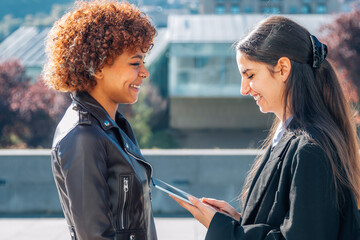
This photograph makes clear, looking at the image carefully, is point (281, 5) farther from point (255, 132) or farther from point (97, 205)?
point (97, 205)

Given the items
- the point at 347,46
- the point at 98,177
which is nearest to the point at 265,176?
the point at 98,177

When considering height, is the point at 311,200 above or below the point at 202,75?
below

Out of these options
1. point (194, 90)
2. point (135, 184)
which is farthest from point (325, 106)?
point (194, 90)

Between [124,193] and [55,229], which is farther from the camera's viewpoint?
[55,229]

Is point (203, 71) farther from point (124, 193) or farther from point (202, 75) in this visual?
point (124, 193)

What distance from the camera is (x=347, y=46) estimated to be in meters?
14.2

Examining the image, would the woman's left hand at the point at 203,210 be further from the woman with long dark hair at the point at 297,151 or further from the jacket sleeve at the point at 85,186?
the jacket sleeve at the point at 85,186

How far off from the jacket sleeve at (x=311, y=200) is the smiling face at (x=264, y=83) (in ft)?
1.09

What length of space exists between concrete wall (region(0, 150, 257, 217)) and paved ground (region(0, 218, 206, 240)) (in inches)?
10.7

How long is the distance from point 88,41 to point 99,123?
356 millimetres

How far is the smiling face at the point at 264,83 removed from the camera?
1927 mm

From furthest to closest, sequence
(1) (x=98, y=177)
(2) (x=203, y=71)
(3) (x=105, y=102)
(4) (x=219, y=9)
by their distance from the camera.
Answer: (4) (x=219, y=9) < (2) (x=203, y=71) < (3) (x=105, y=102) < (1) (x=98, y=177)

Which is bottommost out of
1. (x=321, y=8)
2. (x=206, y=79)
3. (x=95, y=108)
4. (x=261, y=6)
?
(x=95, y=108)

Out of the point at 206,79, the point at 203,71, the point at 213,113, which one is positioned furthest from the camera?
the point at 213,113
